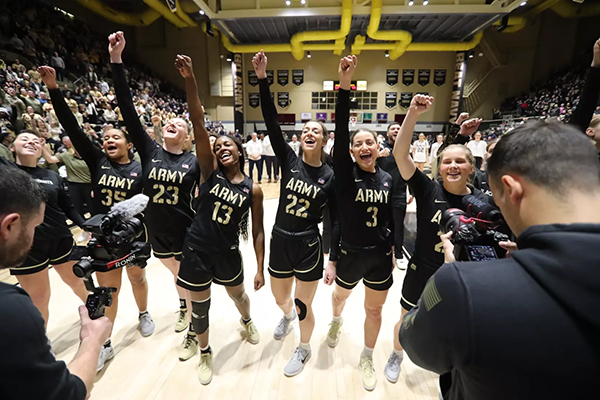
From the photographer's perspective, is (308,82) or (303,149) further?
(308,82)

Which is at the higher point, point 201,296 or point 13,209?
point 13,209

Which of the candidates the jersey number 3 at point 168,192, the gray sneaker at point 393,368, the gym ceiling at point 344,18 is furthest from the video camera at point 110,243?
the gym ceiling at point 344,18

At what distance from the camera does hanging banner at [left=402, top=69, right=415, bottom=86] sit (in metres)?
16.6

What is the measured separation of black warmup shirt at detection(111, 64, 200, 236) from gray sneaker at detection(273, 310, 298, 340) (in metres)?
1.31

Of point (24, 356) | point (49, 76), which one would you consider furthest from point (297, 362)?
point (49, 76)

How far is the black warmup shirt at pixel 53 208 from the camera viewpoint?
8.18 ft

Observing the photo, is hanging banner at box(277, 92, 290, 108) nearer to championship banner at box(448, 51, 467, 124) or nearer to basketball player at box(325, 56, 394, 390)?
championship banner at box(448, 51, 467, 124)

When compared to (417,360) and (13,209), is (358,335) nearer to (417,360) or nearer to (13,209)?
(417,360)

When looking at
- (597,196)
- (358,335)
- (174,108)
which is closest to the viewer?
(597,196)

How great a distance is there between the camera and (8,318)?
2.43 ft

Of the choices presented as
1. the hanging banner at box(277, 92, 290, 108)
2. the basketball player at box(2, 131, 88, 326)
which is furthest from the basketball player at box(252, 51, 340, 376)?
the hanging banner at box(277, 92, 290, 108)

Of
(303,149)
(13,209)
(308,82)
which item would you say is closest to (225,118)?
(308,82)

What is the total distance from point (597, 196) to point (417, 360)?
614mm

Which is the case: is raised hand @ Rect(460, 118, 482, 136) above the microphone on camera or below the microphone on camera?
above
